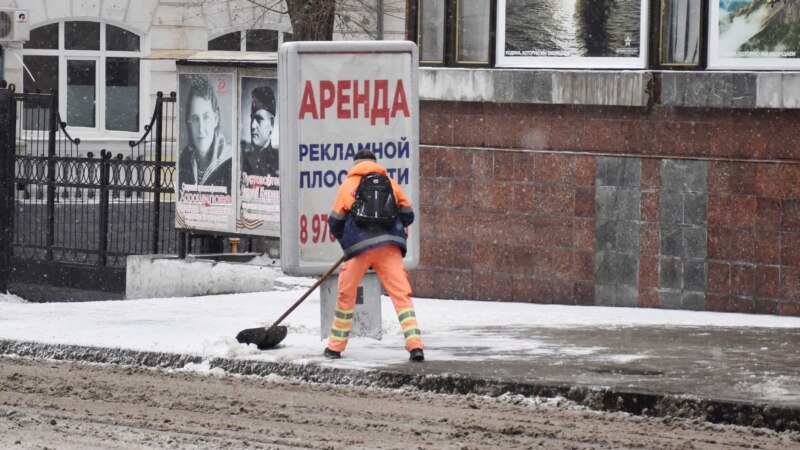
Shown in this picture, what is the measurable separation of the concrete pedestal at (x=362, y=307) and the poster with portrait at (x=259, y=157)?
4.44m

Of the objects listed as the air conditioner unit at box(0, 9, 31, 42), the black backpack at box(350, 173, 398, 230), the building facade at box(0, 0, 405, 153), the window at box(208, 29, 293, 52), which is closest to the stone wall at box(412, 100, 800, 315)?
the black backpack at box(350, 173, 398, 230)

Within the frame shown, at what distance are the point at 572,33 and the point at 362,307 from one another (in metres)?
3.80

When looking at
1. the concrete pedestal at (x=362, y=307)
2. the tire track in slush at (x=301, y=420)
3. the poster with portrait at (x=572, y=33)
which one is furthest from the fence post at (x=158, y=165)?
the tire track in slush at (x=301, y=420)

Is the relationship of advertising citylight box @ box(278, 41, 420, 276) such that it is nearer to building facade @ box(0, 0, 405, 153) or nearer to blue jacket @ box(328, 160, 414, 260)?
blue jacket @ box(328, 160, 414, 260)

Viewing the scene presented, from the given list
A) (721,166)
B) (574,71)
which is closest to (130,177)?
(574,71)

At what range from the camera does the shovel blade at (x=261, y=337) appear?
38.8ft

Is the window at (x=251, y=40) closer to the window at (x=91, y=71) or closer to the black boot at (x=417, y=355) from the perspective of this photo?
the window at (x=91, y=71)

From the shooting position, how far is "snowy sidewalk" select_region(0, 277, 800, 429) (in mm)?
10023

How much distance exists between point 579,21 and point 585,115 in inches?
33.0

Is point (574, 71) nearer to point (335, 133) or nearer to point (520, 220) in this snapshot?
point (520, 220)

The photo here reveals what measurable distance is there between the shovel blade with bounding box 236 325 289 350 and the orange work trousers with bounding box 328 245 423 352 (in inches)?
18.2

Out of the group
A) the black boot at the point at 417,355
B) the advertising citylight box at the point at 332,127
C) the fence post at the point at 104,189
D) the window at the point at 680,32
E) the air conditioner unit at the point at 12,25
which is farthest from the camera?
the air conditioner unit at the point at 12,25

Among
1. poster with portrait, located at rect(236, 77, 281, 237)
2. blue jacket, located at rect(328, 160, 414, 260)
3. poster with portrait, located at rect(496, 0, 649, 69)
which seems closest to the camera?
blue jacket, located at rect(328, 160, 414, 260)

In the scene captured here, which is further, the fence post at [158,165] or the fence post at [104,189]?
the fence post at [104,189]
